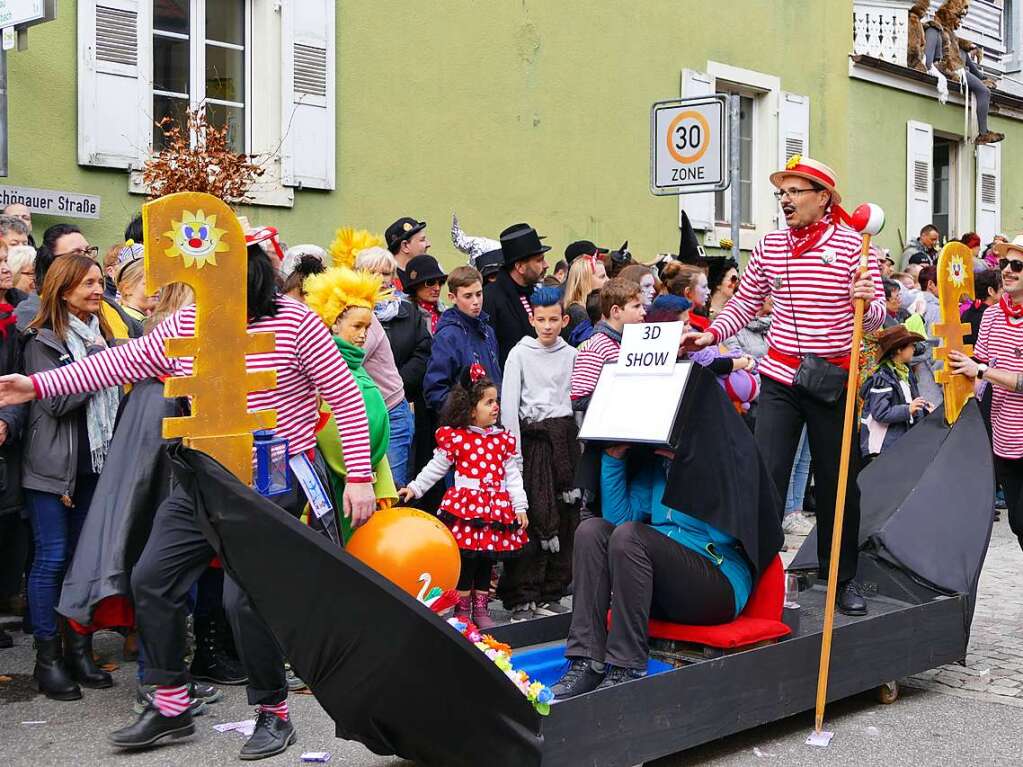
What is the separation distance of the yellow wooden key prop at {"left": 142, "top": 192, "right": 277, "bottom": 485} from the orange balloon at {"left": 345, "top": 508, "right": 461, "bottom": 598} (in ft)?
3.23

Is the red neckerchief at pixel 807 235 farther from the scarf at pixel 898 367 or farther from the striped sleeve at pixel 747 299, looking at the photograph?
the scarf at pixel 898 367

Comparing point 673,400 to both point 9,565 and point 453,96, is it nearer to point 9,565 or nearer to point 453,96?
point 9,565

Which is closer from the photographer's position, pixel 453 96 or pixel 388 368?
pixel 388 368

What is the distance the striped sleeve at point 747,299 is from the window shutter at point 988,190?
15.4 meters

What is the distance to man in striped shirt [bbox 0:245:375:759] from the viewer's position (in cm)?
487

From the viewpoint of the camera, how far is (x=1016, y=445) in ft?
23.9

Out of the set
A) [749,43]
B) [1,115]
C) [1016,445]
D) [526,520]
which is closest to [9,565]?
[526,520]

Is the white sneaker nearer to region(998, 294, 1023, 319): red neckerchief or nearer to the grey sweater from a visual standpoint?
region(998, 294, 1023, 319): red neckerchief

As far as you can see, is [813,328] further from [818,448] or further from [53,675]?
[53,675]

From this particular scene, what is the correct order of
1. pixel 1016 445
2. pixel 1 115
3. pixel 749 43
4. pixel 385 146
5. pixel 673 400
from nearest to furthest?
pixel 673 400
pixel 1016 445
pixel 1 115
pixel 385 146
pixel 749 43

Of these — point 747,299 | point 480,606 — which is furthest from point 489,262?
point 747,299

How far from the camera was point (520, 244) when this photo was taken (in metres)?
8.04

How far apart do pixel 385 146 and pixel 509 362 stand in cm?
499

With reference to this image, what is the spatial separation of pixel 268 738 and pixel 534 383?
2949mm
